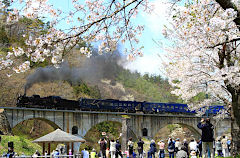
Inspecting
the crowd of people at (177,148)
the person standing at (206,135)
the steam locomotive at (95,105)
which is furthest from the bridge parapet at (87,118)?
the person standing at (206,135)

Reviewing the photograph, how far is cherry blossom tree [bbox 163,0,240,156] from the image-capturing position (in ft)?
27.3

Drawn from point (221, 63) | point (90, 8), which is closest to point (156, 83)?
point (221, 63)

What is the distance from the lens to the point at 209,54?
558 inches

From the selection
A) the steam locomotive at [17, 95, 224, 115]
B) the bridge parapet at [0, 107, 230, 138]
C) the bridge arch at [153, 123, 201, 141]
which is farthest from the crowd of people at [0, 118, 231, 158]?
the bridge arch at [153, 123, 201, 141]

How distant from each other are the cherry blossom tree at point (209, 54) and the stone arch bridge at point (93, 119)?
7208mm

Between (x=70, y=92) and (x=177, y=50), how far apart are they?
2539cm

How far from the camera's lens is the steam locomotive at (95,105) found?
91.4ft

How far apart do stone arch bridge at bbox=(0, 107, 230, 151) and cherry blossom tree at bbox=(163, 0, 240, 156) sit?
7208 millimetres

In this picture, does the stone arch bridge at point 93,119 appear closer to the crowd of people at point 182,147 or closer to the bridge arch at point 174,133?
the crowd of people at point 182,147

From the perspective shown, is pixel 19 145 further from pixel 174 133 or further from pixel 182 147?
pixel 174 133

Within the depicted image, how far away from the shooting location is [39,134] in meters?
39.2

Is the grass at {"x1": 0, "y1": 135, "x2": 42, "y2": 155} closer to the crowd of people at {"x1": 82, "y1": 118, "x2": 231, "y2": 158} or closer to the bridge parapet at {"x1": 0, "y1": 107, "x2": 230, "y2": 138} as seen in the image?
the bridge parapet at {"x1": 0, "y1": 107, "x2": 230, "y2": 138}

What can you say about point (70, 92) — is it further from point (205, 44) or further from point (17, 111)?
point (205, 44)

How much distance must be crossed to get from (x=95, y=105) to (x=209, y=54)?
1981cm
